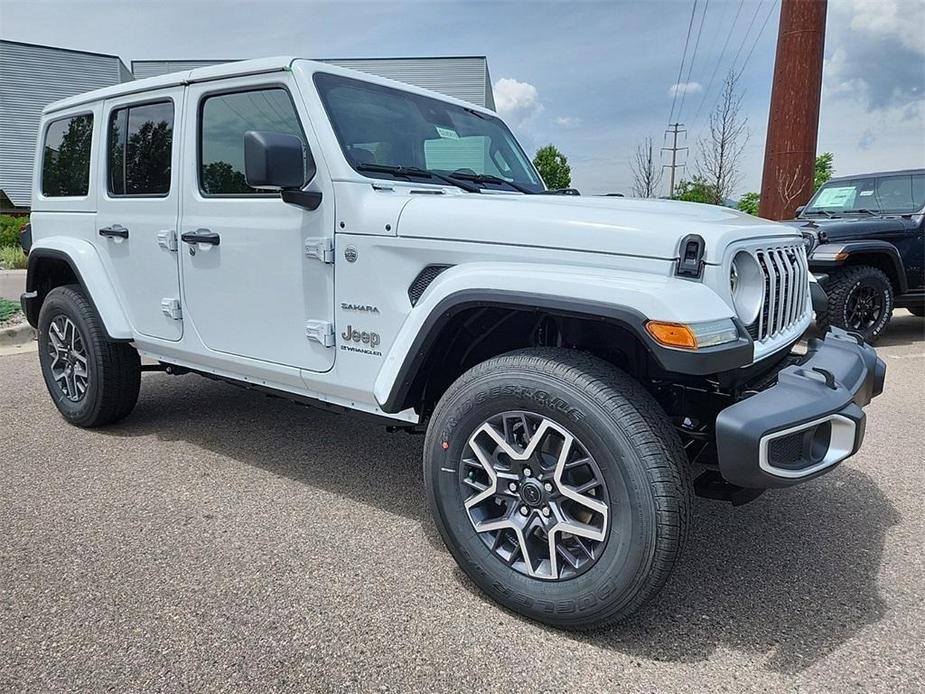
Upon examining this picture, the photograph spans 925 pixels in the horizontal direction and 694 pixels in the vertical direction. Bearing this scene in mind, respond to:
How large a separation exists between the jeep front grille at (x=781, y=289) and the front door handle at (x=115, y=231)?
3.19 m

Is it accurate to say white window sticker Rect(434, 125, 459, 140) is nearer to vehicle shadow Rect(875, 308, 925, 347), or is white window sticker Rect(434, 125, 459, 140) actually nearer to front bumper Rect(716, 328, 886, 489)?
front bumper Rect(716, 328, 886, 489)

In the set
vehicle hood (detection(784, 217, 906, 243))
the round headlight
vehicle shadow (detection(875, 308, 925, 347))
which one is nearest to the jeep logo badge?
the round headlight

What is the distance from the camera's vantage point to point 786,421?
6.54ft

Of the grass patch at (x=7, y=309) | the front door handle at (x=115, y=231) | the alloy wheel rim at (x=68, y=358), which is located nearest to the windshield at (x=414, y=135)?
the front door handle at (x=115, y=231)

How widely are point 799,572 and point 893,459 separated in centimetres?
168

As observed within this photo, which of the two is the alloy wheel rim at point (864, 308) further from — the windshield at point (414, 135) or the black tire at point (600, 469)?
the black tire at point (600, 469)

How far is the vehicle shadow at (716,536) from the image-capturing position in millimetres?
2256

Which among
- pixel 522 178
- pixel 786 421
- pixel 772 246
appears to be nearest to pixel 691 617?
pixel 786 421

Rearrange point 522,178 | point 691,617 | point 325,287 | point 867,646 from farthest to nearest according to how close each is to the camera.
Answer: point 522,178 → point 325,287 → point 691,617 → point 867,646

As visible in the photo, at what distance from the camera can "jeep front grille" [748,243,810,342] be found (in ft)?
7.77

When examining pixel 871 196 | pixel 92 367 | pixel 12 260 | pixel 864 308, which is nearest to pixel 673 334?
pixel 92 367

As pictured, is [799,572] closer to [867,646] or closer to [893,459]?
[867,646]

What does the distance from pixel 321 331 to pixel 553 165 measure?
54.5 m

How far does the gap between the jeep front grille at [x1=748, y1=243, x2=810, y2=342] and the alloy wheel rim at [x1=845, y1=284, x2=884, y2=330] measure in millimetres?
4647
